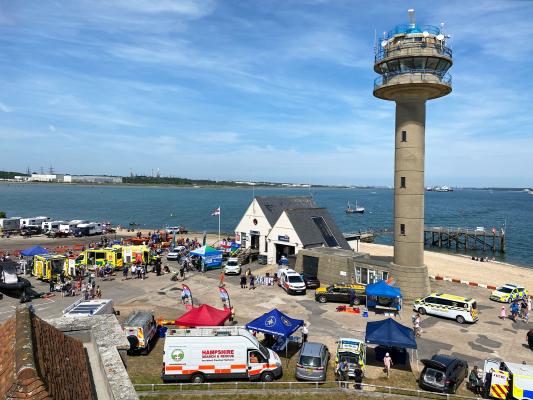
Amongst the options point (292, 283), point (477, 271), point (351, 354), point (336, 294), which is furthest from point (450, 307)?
point (477, 271)

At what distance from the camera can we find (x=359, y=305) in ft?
95.4

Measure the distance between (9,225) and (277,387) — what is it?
63537 millimetres

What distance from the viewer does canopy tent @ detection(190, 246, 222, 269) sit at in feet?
131

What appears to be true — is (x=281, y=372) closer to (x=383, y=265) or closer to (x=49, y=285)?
(x=383, y=265)

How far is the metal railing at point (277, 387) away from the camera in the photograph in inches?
643

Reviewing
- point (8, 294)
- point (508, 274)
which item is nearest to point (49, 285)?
point (8, 294)

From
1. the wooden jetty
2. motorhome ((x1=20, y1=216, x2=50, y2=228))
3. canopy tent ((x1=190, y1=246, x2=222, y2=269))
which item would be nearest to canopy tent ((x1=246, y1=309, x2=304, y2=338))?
canopy tent ((x1=190, y1=246, x2=222, y2=269))

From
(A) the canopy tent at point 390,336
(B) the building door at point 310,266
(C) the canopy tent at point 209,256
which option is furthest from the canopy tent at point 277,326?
(C) the canopy tent at point 209,256

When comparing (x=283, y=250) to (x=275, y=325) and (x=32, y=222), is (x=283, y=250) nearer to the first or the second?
(x=275, y=325)

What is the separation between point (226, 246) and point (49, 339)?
4352 cm

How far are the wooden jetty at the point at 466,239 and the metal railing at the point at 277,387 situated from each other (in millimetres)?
68001

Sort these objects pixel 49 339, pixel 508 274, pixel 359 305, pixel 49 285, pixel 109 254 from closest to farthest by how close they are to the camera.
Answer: pixel 49 339
pixel 359 305
pixel 49 285
pixel 109 254
pixel 508 274

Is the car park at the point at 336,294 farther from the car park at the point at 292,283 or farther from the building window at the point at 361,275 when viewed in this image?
the building window at the point at 361,275

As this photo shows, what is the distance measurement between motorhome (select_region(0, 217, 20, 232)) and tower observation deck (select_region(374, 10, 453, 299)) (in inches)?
2379
